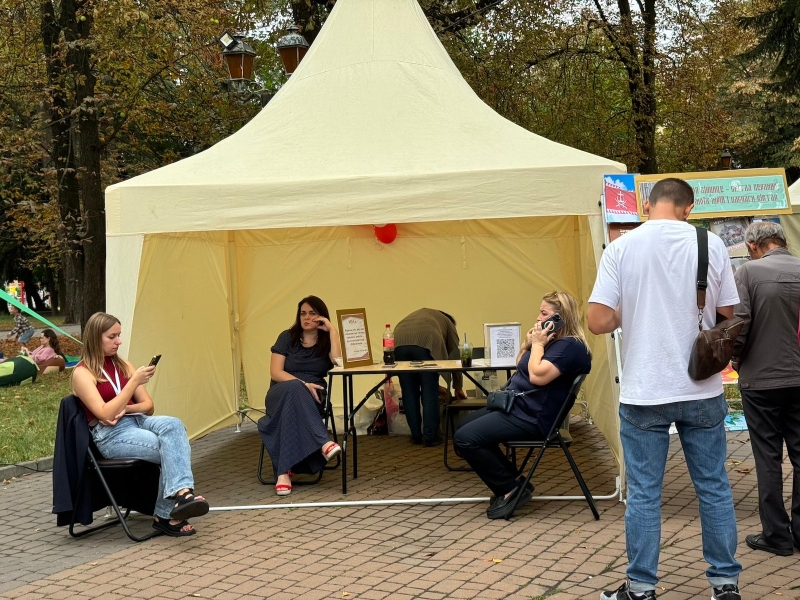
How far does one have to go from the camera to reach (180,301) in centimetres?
767

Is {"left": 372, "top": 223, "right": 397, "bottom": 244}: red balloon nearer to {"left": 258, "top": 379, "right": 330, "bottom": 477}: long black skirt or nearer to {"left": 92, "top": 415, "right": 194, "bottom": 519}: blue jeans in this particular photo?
{"left": 258, "top": 379, "right": 330, "bottom": 477}: long black skirt

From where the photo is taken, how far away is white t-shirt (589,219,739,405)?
149 inches

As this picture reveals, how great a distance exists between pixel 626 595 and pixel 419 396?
4581mm

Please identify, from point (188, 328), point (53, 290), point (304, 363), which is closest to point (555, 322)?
point (304, 363)

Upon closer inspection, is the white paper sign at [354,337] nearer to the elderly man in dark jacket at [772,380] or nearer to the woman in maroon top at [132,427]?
the woman in maroon top at [132,427]

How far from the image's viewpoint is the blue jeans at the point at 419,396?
8.15m

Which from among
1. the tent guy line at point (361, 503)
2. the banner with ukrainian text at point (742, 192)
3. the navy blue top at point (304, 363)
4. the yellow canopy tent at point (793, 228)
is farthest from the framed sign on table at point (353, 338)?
the yellow canopy tent at point (793, 228)

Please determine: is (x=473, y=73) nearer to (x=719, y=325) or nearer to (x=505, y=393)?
(x=505, y=393)

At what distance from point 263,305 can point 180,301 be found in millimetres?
1789

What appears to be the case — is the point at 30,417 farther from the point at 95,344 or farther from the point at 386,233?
the point at 95,344

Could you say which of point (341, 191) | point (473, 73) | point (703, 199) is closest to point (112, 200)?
point (341, 191)

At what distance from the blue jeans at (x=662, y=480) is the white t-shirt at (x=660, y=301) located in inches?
2.9

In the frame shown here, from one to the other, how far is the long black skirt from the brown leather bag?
3443 millimetres

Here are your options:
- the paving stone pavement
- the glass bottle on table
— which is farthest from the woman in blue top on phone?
the glass bottle on table
